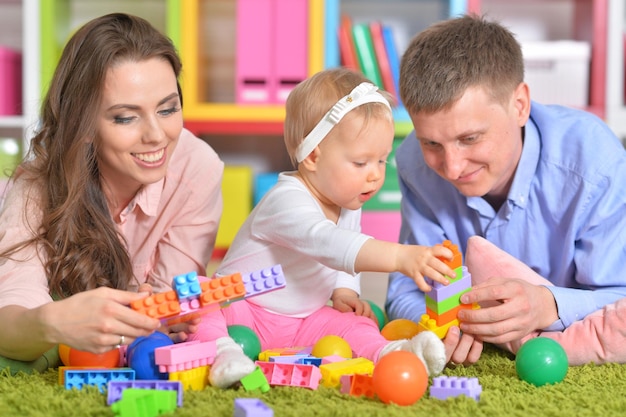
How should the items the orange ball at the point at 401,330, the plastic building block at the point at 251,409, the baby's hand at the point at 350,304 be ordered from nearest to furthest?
1. the plastic building block at the point at 251,409
2. the orange ball at the point at 401,330
3. the baby's hand at the point at 350,304

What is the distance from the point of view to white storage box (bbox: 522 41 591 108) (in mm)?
2957

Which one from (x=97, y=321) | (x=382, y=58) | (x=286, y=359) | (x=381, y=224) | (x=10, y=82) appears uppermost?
(x=382, y=58)

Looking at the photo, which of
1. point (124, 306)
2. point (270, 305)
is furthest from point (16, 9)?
point (124, 306)

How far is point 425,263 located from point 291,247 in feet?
1.00

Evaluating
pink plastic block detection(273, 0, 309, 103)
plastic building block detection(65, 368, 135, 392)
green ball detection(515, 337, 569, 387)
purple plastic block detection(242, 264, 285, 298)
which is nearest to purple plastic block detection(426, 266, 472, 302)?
green ball detection(515, 337, 569, 387)

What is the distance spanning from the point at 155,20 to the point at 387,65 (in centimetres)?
98

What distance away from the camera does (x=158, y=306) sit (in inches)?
42.7

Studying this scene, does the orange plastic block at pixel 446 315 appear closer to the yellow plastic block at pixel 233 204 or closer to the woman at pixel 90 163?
the woman at pixel 90 163

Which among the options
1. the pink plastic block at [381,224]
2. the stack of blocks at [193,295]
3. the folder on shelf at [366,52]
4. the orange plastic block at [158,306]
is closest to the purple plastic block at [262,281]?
the stack of blocks at [193,295]

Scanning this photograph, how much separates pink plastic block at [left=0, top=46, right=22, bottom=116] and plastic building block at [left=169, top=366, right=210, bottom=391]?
2130 mm

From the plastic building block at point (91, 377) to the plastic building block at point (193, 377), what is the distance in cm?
8

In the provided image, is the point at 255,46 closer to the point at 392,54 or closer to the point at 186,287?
the point at 392,54

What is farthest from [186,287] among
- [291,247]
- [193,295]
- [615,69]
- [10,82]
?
[615,69]

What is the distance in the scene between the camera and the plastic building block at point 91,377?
3.80 ft
